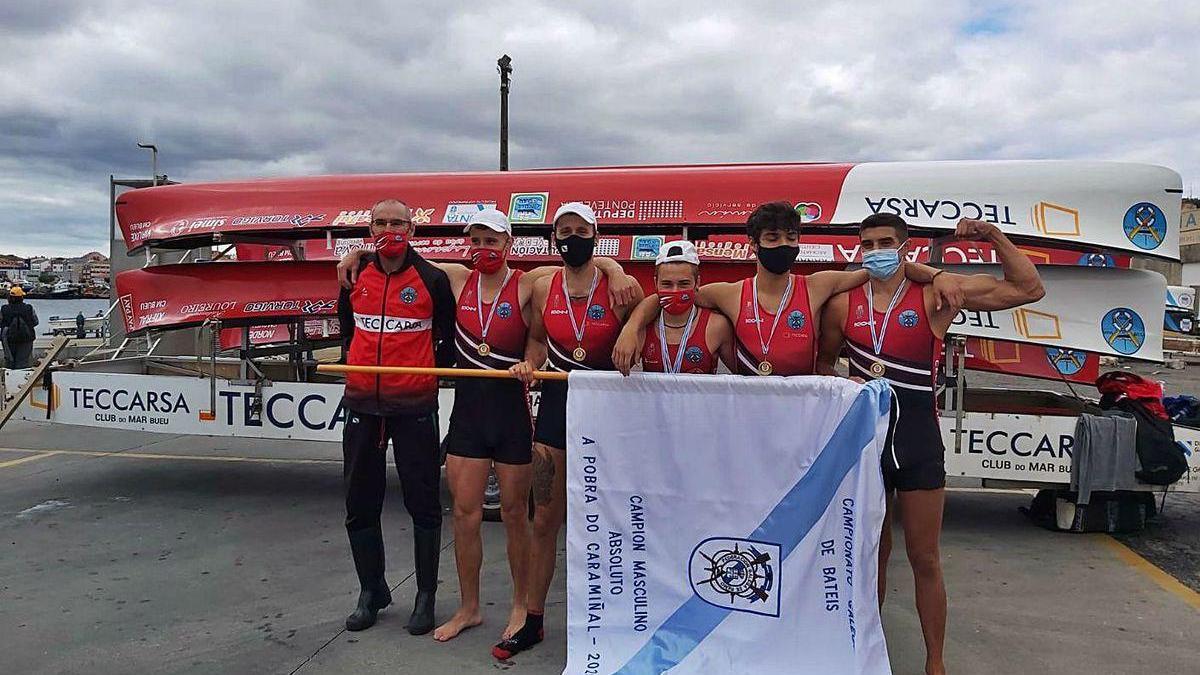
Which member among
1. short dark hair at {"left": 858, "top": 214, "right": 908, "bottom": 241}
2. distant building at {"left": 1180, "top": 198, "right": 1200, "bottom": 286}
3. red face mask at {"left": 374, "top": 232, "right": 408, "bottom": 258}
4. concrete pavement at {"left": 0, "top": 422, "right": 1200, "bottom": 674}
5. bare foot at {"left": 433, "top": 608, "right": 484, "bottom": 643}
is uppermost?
distant building at {"left": 1180, "top": 198, "right": 1200, "bottom": 286}

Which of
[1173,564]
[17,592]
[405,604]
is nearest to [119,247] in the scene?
[17,592]

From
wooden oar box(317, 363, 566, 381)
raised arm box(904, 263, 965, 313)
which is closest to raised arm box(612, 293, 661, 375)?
wooden oar box(317, 363, 566, 381)

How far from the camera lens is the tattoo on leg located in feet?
12.8

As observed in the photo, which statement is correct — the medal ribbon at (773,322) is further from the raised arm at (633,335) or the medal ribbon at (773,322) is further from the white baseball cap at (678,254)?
the raised arm at (633,335)

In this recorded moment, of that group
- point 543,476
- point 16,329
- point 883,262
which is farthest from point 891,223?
point 16,329

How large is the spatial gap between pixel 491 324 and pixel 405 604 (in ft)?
5.86

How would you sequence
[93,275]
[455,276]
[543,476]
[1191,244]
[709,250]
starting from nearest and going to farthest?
[543,476]
[455,276]
[709,250]
[1191,244]
[93,275]

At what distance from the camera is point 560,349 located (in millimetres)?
3879

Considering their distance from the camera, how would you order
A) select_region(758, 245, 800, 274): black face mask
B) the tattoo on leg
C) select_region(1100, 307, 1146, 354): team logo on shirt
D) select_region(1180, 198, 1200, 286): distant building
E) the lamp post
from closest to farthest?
select_region(758, 245, 800, 274): black face mask
the tattoo on leg
select_region(1100, 307, 1146, 354): team logo on shirt
the lamp post
select_region(1180, 198, 1200, 286): distant building

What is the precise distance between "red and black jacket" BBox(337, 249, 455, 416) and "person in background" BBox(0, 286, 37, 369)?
39.2 ft

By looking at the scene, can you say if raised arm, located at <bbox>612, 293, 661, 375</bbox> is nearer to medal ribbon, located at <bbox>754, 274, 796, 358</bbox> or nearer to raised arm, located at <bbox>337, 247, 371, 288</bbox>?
medal ribbon, located at <bbox>754, 274, 796, 358</bbox>

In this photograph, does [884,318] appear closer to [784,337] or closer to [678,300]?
[784,337]

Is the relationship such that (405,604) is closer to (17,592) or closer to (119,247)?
(17,592)

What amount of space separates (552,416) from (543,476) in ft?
0.96
